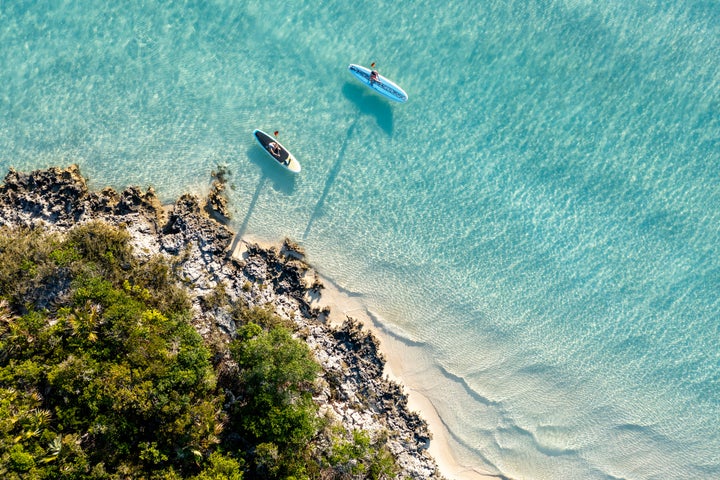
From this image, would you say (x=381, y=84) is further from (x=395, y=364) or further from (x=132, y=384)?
(x=132, y=384)

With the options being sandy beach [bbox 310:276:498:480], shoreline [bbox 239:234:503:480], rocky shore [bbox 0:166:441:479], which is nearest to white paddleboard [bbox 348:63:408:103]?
rocky shore [bbox 0:166:441:479]

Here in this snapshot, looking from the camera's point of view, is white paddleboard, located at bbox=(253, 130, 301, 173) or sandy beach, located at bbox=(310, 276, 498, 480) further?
sandy beach, located at bbox=(310, 276, 498, 480)

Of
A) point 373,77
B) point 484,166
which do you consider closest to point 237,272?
point 373,77

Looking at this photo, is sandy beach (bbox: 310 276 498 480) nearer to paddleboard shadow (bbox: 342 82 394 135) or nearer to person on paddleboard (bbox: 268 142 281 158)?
person on paddleboard (bbox: 268 142 281 158)

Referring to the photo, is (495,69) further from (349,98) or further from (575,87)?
(349,98)

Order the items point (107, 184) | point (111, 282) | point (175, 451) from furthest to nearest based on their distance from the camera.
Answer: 1. point (107, 184)
2. point (111, 282)
3. point (175, 451)

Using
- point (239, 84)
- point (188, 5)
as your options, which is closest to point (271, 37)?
point (239, 84)

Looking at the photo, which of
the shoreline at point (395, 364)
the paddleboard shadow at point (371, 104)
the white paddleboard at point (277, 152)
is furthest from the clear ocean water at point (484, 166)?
the white paddleboard at point (277, 152)
